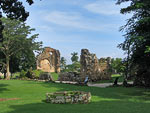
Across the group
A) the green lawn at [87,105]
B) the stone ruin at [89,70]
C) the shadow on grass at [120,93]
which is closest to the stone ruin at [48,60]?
the stone ruin at [89,70]

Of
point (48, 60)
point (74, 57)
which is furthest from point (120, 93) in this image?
point (74, 57)

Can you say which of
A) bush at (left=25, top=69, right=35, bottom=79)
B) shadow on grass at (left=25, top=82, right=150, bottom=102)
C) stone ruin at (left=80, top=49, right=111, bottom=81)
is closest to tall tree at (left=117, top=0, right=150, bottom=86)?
shadow on grass at (left=25, top=82, right=150, bottom=102)

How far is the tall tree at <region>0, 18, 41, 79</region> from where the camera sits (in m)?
43.9

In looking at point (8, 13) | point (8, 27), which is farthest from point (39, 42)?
point (8, 13)

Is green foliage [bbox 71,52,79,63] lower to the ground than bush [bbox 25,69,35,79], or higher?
higher

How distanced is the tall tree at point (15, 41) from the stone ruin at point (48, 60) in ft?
34.7

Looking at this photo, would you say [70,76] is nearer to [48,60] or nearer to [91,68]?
[91,68]

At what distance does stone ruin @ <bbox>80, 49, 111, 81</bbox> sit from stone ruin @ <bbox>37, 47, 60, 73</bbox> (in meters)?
26.2

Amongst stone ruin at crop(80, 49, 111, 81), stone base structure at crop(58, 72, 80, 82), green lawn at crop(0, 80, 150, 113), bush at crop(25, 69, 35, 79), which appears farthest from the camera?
bush at crop(25, 69, 35, 79)

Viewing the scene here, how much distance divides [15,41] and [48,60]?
18.3m

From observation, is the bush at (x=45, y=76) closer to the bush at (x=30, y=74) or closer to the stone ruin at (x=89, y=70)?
the bush at (x=30, y=74)

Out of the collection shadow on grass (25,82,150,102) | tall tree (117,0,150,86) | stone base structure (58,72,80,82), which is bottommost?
shadow on grass (25,82,150,102)

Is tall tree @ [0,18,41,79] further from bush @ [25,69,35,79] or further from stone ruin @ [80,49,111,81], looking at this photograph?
stone ruin @ [80,49,111,81]

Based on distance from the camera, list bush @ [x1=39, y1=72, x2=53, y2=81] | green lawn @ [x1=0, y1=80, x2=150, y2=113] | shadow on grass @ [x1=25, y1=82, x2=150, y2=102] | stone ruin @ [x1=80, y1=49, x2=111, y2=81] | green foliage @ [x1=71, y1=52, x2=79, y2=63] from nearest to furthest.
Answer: green lawn @ [x1=0, y1=80, x2=150, y2=113] < shadow on grass @ [x1=25, y1=82, x2=150, y2=102] < stone ruin @ [x1=80, y1=49, x2=111, y2=81] < bush @ [x1=39, y1=72, x2=53, y2=81] < green foliage @ [x1=71, y1=52, x2=79, y2=63]
